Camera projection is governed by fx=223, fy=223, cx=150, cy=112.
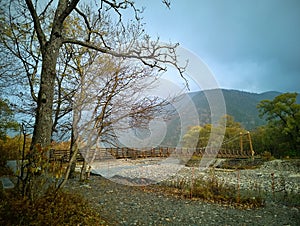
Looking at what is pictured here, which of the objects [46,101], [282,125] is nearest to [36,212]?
[46,101]

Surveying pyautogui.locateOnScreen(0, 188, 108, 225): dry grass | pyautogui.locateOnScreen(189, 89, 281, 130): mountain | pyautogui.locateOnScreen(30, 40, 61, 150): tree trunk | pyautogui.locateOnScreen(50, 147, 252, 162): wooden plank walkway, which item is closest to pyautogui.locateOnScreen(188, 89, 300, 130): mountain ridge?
pyautogui.locateOnScreen(189, 89, 281, 130): mountain

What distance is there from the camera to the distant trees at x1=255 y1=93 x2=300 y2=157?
885 inches

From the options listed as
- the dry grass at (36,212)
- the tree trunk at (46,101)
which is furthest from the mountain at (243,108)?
the dry grass at (36,212)

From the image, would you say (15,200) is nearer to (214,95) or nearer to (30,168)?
(30,168)

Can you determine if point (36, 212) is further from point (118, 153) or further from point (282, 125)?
point (282, 125)

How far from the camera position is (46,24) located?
23.2ft

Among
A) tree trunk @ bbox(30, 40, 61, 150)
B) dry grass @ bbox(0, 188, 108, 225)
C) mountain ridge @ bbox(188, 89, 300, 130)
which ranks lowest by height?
dry grass @ bbox(0, 188, 108, 225)

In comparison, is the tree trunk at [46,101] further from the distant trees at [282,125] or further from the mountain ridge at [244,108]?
the mountain ridge at [244,108]

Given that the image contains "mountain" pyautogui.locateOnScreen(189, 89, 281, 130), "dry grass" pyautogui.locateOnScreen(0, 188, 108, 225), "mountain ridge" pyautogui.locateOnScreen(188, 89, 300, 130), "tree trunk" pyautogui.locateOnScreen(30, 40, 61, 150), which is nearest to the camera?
"dry grass" pyautogui.locateOnScreen(0, 188, 108, 225)

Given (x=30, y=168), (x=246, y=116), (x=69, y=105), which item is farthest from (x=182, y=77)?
(x=246, y=116)

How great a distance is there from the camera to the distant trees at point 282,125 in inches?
885

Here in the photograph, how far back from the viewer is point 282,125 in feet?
80.2

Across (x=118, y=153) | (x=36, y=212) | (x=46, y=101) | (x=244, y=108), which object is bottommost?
(x=36, y=212)

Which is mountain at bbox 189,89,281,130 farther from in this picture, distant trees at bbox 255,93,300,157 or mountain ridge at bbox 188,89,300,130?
distant trees at bbox 255,93,300,157
